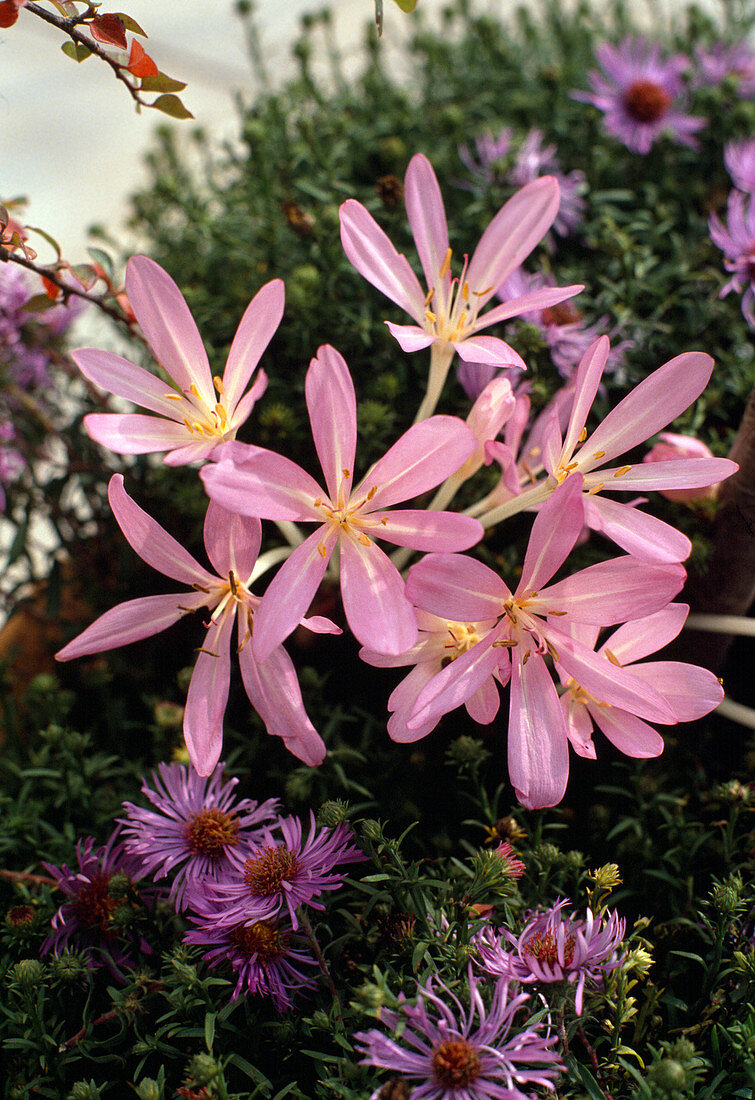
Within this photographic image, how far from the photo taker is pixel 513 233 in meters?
0.55

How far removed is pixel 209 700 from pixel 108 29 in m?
0.41

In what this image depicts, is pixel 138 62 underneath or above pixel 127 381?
above

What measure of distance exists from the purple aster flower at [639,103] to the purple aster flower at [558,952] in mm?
844

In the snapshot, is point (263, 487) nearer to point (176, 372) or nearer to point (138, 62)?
point (176, 372)

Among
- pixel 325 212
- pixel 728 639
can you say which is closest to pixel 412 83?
pixel 325 212

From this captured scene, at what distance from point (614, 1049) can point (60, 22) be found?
0.65m

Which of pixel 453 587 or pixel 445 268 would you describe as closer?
pixel 453 587

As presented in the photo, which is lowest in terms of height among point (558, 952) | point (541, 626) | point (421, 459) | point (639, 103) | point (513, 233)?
point (558, 952)

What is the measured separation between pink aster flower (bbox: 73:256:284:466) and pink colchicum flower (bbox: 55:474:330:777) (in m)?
0.04

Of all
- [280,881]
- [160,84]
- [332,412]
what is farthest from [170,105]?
[280,881]

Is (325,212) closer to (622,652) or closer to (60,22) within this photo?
(60,22)

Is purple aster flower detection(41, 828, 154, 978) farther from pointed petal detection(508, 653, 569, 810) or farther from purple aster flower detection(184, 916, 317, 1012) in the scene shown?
pointed petal detection(508, 653, 569, 810)

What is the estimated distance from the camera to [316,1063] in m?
0.45

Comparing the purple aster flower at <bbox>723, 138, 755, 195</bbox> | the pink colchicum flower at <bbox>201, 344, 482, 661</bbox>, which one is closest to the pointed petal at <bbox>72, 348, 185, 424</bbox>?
the pink colchicum flower at <bbox>201, 344, 482, 661</bbox>
